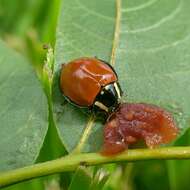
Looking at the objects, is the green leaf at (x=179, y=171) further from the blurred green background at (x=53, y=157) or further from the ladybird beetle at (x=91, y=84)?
the ladybird beetle at (x=91, y=84)

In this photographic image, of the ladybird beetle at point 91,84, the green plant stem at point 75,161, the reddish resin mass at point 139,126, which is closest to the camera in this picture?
the green plant stem at point 75,161

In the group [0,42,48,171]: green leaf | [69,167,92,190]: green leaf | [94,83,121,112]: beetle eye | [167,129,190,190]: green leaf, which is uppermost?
[0,42,48,171]: green leaf

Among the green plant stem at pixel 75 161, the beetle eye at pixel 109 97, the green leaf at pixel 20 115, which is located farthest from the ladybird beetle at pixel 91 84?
the green plant stem at pixel 75 161

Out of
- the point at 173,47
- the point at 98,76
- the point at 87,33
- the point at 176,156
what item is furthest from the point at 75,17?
the point at 176,156

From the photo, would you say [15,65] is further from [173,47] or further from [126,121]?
[173,47]

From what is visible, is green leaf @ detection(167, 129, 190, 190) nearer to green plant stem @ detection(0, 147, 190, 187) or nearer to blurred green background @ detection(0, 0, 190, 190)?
blurred green background @ detection(0, 0, 190, 190)

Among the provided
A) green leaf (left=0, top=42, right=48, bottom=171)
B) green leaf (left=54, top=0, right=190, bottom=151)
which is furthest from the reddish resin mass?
green leaf (left=0, top=42, right=48, bottom=171)
